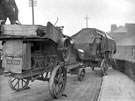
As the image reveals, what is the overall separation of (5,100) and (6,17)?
106 inches

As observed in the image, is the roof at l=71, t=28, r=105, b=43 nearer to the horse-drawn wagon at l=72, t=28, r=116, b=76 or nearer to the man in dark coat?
the horse-drawn wagon at l=72, t=28, r=116, b=76

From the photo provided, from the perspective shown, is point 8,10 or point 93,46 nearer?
point 8,10

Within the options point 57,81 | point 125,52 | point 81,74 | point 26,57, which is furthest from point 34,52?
point 125,52

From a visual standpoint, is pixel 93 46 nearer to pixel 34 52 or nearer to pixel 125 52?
pixel 34 52

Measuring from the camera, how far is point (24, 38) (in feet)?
19.4

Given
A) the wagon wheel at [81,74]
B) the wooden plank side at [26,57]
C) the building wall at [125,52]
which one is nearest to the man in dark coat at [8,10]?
the wooden plank side at [26,57]

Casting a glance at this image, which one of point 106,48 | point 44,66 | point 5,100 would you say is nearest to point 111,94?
point 44,66

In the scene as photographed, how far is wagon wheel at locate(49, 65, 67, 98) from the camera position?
6.74 m

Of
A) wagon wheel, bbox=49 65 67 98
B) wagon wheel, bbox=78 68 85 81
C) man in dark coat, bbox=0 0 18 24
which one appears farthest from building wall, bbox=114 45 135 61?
man in dark coat, bbox=0 0 18 24

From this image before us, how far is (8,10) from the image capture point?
23.1 ft

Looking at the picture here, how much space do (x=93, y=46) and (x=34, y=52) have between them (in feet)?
22.9

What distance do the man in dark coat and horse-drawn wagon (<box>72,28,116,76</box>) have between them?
22.2 ft

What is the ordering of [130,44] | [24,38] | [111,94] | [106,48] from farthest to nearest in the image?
[130,44]
[106,48]
[111,94]
[24,38]

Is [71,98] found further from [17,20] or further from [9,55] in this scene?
[17,20]
